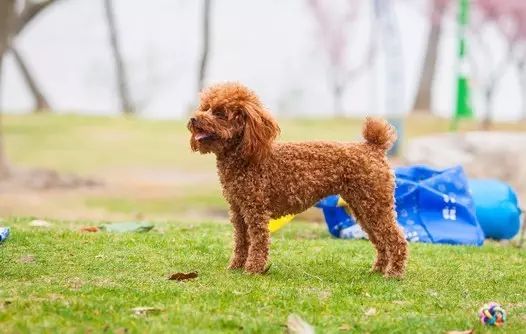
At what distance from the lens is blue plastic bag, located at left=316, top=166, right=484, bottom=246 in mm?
7305

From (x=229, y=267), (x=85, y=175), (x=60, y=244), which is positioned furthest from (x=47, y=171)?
(x=229, y=267)

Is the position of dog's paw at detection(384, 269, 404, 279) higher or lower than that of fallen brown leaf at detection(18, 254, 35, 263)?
lower

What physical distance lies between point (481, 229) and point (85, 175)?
9.47 metres

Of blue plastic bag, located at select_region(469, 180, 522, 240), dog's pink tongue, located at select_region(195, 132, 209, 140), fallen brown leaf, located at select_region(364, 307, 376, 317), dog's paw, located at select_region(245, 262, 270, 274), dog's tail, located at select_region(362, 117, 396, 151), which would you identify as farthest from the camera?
blue plastic bag, located at select_region(469, 180, 522, 240)

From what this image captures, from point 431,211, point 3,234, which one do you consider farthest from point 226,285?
point 431,211

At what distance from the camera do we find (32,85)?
20.5 m

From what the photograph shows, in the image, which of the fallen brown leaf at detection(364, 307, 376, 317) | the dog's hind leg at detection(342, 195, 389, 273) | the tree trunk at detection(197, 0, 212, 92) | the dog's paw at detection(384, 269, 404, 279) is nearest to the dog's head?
the dog's hind leg at detection(342, 195, 389, 273)

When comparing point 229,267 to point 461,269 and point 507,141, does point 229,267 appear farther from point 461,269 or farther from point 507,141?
point 507,141

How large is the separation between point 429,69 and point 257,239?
15.2 meters

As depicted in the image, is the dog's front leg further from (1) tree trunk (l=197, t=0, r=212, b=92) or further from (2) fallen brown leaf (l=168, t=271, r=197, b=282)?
(1) tree trunk (l=197, t=0, r=212, b=92)

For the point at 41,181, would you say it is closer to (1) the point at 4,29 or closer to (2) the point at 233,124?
(1) the point at 4,29

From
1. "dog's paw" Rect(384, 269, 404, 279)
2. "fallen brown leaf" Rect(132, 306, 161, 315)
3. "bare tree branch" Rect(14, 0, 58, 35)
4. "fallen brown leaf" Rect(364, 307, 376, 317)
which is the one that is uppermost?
"bare tree branch" Rect(14, 0, 58, 35)

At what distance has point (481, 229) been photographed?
7.70 meters

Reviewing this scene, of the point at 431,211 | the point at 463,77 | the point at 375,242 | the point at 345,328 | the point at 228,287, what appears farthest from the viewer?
the point at 463,77
